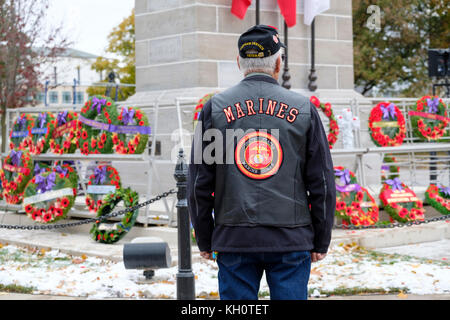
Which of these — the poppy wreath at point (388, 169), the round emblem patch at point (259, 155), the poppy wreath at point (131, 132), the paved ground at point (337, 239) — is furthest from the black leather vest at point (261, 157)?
the poppy wreath at point (388, 169)

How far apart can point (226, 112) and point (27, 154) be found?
8381 mm

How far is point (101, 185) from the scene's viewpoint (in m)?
10.6

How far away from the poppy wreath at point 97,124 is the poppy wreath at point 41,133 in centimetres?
95

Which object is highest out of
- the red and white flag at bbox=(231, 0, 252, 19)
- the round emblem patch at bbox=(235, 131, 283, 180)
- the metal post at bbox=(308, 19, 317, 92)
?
the red and white flag at bbox=(231, 0, 252, 19)

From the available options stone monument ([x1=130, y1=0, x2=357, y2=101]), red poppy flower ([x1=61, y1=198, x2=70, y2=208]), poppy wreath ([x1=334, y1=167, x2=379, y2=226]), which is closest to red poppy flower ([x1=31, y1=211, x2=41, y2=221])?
red poppy flower ([x1=61, y1=198, x2=70, y2=208])

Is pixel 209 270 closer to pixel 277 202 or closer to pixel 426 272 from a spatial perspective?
pixel 426 272

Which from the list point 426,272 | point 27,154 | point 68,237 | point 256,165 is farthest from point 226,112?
point 27,154

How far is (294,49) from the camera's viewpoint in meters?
13.3

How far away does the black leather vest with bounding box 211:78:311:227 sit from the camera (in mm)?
3895

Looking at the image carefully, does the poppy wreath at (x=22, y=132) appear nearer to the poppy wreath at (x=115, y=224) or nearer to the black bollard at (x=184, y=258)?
the poppy wreath at (x=115, y=224)

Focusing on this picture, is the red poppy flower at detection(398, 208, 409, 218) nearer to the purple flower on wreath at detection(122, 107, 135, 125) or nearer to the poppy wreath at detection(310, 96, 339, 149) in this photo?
the poppy wreath at detection(310, 96, 339, 149)

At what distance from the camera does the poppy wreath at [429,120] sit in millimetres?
12320

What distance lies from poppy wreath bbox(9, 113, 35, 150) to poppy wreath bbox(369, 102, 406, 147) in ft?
18.6

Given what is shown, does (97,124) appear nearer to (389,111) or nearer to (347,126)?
(347,126)
